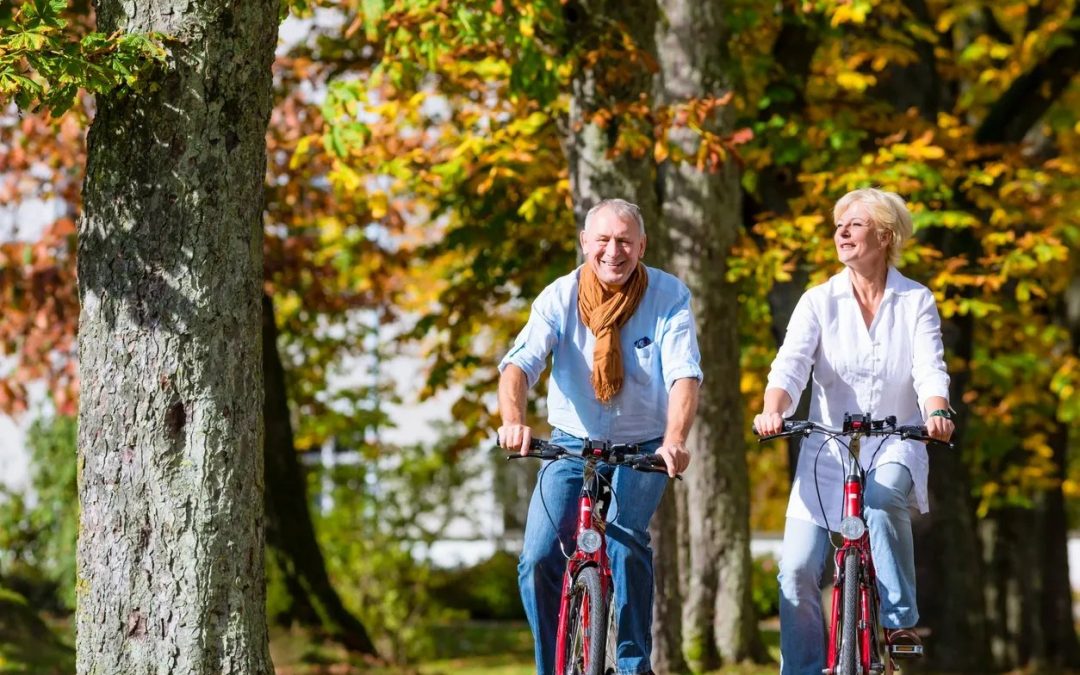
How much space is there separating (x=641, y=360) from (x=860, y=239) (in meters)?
0.95

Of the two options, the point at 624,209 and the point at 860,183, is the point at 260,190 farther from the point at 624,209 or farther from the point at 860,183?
the point at 860,183

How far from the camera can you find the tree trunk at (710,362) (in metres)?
12.1

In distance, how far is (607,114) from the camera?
9.39m

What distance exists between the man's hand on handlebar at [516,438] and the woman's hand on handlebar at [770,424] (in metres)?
A: 0.84

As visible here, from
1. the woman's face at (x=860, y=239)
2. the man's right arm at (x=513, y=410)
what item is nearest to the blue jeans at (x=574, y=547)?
the man's right arm at (x=513, y=410)

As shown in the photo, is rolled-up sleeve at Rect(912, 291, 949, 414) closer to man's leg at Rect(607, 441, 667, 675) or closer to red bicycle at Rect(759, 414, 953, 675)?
red bicycle at Rect(759, 414, 953, 675)

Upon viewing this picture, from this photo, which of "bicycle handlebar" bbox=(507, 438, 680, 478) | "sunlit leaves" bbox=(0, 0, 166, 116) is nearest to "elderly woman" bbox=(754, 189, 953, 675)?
"bicycle handlebar" bbox=(507, 438, 680, 478)

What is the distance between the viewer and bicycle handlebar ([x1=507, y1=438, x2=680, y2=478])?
224 inches

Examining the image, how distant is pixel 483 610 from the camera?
24141mm

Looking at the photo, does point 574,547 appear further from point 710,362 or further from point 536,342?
point 710,362

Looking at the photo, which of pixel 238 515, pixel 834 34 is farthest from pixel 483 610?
pixel 238 515

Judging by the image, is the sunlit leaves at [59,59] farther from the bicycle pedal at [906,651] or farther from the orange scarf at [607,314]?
the bicycle pedal at [906,651]

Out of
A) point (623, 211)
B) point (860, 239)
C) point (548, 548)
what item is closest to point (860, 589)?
point (548, 548)

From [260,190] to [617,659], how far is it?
2183 mm
